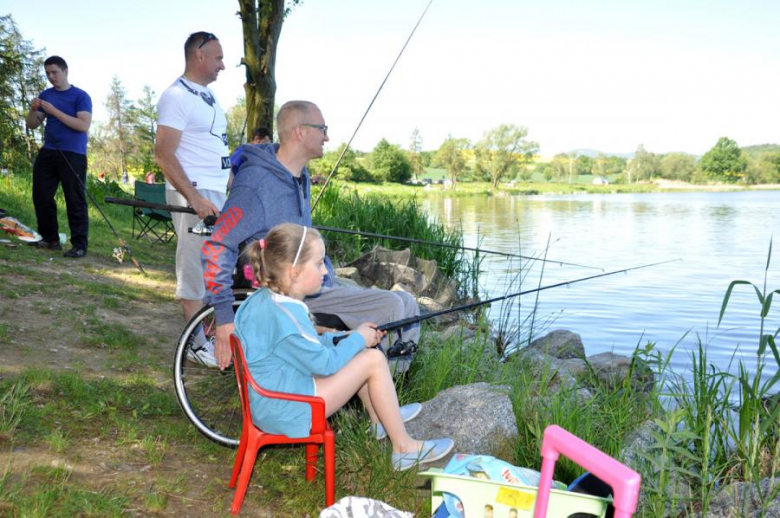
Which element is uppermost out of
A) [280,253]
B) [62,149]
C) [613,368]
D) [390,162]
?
[390,162]

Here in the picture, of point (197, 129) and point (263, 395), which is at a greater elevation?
point (197, 129)

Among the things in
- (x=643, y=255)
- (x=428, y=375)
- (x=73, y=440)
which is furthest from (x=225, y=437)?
(x=643, y=255)

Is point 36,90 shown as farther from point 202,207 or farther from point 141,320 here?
point 202,207

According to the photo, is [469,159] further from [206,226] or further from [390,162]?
[206,226]

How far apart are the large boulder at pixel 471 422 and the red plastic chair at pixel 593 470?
129 cm

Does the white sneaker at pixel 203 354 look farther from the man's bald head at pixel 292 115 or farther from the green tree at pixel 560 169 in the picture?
the green tree at pixel 560 169

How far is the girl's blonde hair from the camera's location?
8.49ft

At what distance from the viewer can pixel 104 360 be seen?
4.32m

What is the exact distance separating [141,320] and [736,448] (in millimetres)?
4048

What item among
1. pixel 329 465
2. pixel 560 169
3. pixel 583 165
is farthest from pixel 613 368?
pixel 583 165

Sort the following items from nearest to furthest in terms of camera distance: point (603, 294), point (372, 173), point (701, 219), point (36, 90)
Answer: point (36, 90) → point (603, 294) → point (701, 219) → point (372, 173)

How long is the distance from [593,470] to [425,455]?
1.37 m

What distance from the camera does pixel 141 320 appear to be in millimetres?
5484

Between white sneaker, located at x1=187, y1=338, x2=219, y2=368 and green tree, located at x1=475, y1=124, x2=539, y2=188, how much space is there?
81.3 metres
